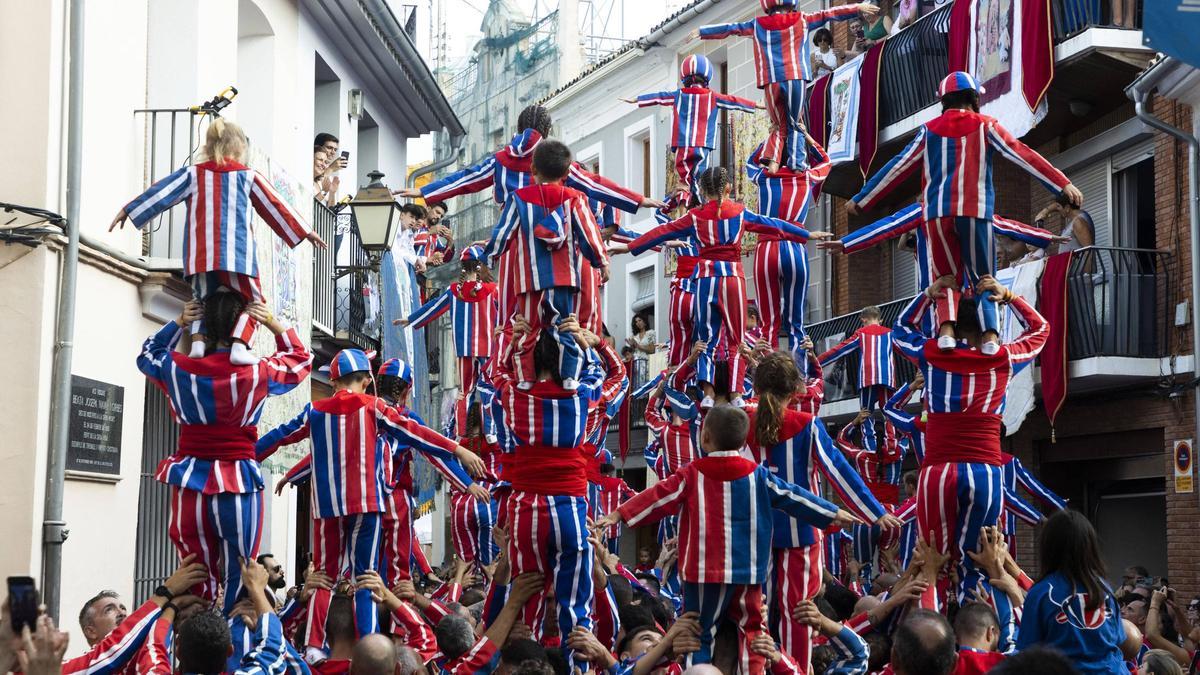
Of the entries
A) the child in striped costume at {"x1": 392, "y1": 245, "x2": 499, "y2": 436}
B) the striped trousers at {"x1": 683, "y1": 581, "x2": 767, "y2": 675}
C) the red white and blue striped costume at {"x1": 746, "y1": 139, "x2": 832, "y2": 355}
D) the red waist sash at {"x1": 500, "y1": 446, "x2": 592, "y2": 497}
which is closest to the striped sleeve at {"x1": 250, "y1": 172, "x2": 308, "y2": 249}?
the red waist sash at {"x1": 500, "y1": 446, "x2": 592, "y2": 497}

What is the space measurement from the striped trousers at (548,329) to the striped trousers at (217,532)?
1946mm

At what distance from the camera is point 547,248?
399 inches

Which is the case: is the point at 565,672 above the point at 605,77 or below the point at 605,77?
below

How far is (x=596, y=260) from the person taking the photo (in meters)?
10.4

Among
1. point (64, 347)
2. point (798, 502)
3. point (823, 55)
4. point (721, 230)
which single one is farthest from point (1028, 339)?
point (823, 55)

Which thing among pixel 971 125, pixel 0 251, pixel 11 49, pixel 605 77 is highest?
pixel 605 77

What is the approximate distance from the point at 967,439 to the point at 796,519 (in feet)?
8.00

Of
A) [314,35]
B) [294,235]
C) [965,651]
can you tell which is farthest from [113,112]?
[965,651]

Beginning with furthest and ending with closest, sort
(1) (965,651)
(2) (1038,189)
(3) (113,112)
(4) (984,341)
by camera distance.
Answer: (2) (1038,189)
(3) (113,112)
(4) (984,341)
(1) (965,651)

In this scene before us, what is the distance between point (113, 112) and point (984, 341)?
6775mm

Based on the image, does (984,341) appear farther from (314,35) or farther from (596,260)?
(314,35)

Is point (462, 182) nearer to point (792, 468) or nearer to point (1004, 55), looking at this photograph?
point (792, 468)

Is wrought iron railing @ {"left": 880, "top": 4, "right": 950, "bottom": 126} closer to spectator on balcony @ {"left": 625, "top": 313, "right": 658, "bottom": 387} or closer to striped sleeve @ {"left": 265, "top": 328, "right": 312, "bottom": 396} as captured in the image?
spectator on balcony @ {"left": 625, "top": 313, "right": 658, "bottom": 387}

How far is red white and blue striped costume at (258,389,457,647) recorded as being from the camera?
31.3ft
